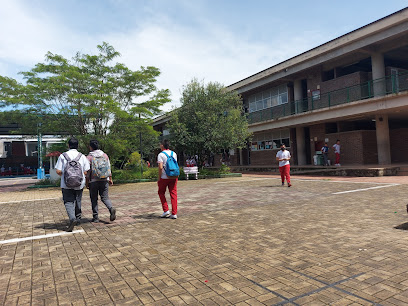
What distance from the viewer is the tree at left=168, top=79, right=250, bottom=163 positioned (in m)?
18.6

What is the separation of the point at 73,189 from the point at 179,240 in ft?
8.13

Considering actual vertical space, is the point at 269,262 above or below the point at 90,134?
below

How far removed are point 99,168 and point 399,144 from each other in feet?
76.5

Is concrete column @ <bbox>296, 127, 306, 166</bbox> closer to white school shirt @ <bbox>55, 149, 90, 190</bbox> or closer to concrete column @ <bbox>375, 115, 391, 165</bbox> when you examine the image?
concrete column @ <bbox>375, 115, 391, 165</bbox>

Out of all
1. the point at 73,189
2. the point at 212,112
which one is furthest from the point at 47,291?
the point at 212,112

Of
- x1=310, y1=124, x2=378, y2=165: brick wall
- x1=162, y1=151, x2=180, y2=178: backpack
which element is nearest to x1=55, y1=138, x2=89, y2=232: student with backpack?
x1=162, y1=151, x2=180, y2=178: backpack

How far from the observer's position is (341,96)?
63.5ft

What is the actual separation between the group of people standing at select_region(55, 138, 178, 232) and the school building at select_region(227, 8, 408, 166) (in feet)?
49.6

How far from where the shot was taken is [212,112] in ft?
62.4

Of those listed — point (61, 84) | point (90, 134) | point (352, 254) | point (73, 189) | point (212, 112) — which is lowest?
point (352, 254)

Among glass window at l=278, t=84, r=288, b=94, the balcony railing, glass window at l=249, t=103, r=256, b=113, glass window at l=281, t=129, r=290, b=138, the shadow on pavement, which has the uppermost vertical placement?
glass window at l=278, t=84, r=288, b=94

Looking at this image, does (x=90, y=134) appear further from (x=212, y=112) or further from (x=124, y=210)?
(x=124, y=210)

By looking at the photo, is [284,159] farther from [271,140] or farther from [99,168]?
[271,140]

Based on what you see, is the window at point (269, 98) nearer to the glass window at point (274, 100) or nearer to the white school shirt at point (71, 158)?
the glass window at point (274, 100)
